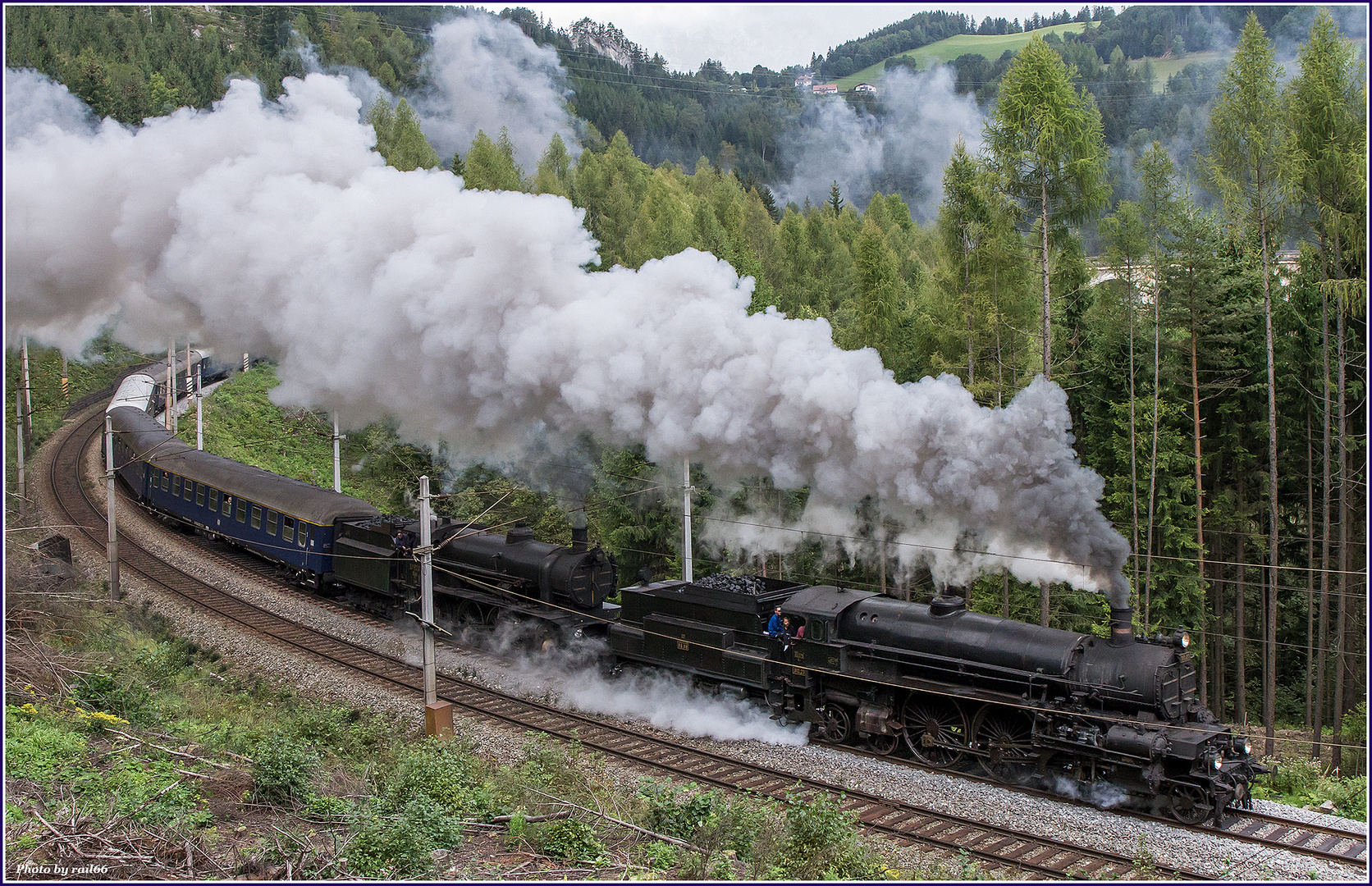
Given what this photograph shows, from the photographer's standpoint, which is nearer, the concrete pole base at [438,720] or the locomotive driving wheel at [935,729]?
the locomotive driving wheel at [935,729]

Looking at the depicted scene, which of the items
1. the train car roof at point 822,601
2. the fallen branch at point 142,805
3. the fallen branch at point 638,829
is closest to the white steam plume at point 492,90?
the train car roof at point 822,601

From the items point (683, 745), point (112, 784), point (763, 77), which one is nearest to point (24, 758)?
point (112, 784)

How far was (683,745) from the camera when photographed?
16125mm

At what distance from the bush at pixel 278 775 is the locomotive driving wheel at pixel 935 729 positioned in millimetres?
8948

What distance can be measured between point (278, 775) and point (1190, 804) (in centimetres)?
1182

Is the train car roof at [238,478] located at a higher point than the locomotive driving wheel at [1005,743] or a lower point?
higher

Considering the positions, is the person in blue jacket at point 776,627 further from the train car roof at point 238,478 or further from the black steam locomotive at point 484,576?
the train car roof at point 238,478

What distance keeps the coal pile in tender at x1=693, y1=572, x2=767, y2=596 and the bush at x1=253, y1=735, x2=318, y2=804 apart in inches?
303

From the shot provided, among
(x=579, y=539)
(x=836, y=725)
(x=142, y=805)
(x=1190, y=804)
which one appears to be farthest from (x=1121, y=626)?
(x=142, y=805)

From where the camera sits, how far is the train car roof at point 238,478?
24281 millimetres

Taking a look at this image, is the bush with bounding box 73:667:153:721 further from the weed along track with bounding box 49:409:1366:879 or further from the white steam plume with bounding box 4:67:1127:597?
the white steam plume with bounding box 4:67:1127:597

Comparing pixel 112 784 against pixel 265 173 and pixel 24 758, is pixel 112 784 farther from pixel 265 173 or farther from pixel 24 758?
pixel 265 173

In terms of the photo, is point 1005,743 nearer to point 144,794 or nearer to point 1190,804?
point 1190,804

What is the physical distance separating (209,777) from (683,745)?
7.13 metres
